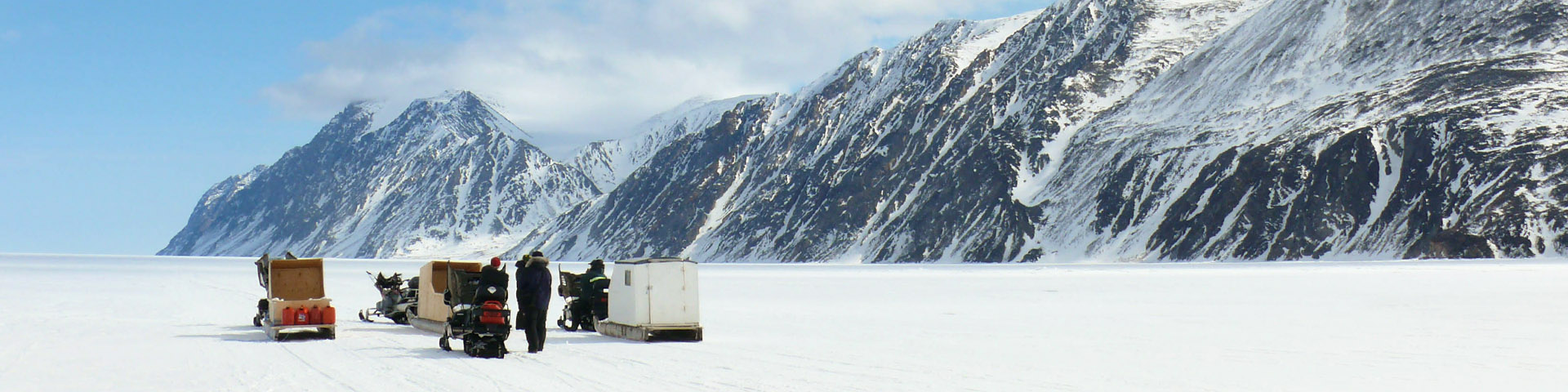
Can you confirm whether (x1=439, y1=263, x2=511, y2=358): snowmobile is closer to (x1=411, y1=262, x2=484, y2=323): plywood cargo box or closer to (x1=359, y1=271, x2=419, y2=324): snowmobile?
(x1=411, y1=262, x2=484, y2=323): plywood cargo box

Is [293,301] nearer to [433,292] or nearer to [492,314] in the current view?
[433,292]

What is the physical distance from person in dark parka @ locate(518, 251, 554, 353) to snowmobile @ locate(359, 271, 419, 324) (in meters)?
8.31

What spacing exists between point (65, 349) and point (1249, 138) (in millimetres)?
126635

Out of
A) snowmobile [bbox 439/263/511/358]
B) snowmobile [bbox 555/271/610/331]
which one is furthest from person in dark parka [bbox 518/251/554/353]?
snowmobile [bbox 555/271/610/331]

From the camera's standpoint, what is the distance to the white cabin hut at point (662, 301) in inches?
929

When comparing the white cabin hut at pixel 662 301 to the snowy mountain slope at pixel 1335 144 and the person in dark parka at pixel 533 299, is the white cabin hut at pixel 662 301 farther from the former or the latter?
the snowy mountain slope at pixel 1335 144

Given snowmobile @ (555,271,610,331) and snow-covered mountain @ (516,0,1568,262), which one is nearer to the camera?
snowmobile @ (555,271,610,331)

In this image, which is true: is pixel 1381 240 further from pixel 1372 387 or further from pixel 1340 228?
pixel 1372 387

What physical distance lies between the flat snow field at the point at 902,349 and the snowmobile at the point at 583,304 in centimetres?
40

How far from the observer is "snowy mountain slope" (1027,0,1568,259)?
10544 cm

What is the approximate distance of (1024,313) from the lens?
32.4 meters

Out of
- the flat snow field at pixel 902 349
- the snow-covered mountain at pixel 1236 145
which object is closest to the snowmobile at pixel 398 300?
the flat snow field at pixel 902 349

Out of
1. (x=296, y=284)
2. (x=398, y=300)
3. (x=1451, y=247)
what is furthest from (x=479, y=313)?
(x=1451, y=247)

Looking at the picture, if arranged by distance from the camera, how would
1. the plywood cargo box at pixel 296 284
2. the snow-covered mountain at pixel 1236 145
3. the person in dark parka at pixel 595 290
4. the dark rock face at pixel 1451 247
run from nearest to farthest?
the plywood cargo box at pixel 296 284 < the person in dark parka at pixel 595 290 < the dark rock face at pixel 1451 247 < the snow-covered mountain at pixel 1236 145
